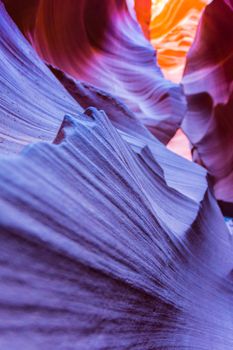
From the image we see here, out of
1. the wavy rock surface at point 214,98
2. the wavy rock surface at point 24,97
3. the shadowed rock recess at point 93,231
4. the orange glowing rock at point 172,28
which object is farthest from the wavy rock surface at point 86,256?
the orange glowing rock at point 172,28

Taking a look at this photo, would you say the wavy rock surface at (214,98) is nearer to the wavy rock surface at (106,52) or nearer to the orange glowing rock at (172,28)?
the wavy rock surface at (106,52)

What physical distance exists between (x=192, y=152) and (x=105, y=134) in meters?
2.66

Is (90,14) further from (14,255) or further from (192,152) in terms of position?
(14,255)

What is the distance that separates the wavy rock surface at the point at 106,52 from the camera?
1.81 m

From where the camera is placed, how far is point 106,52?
2.67 metres

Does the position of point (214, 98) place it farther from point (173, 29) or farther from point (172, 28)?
point (172, 28)

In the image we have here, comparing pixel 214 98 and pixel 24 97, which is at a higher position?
pixel 24 97

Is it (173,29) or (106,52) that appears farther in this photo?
(173,29)

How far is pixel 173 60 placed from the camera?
16.5 feet

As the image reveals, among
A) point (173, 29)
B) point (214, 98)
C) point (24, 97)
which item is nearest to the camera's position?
point (24, 97)

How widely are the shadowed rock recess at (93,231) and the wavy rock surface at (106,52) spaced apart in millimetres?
97

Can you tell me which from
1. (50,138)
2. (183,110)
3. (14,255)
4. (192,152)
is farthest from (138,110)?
(14,255)

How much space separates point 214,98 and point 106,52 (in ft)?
3.45

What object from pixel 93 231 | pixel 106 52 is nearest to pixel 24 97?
pixel 93 231
